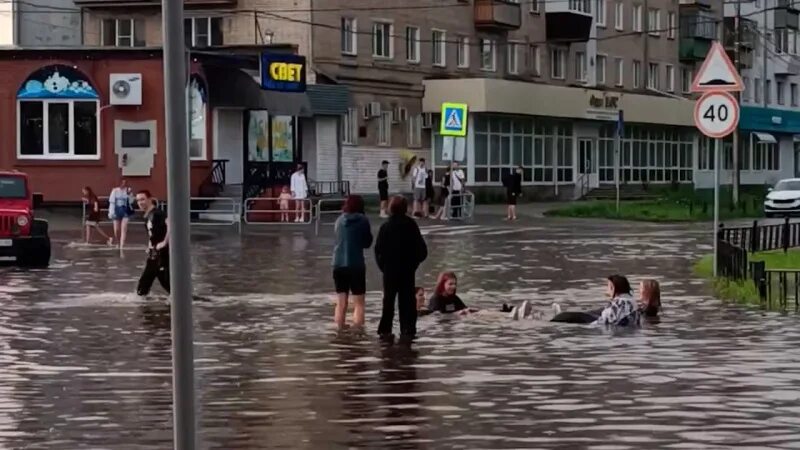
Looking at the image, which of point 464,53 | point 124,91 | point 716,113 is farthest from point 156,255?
point 464,53

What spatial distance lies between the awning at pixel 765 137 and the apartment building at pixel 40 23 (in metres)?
42.1

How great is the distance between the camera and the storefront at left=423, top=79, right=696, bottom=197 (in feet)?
212

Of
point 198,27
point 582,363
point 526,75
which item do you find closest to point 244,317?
point 582,363

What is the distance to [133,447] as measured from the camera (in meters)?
11.2

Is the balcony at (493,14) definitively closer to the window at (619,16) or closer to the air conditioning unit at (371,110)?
the air conditioning unit at (371,110)

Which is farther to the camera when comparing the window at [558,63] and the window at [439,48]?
the window at [558,63]

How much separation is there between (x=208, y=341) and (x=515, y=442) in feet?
24.3

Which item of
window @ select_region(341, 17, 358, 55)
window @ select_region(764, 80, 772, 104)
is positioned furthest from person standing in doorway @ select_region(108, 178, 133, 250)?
window @ select_region(764, 80, 772, 104)

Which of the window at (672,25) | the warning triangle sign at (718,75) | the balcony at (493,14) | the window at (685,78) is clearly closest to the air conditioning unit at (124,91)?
the balcony at (493,14)

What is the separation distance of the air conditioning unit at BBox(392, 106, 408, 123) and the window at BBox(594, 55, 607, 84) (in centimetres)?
1760

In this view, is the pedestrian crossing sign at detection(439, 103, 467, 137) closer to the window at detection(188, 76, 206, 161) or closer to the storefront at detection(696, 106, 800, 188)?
the window at detection(188, 76, 206, 161)

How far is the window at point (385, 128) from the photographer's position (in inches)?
2406

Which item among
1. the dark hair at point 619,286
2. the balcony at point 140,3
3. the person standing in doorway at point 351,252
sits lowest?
the dark hair at point 619,286

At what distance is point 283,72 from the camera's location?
168ft
